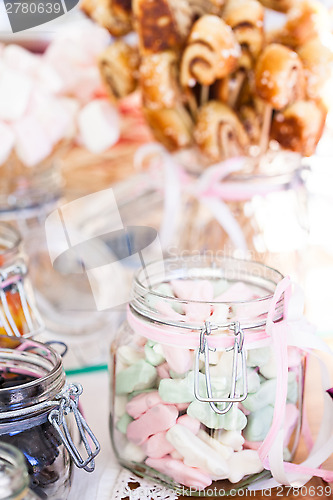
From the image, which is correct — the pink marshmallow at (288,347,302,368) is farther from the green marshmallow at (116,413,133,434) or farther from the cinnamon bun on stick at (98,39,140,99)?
the cinnamon bun on stick at (98,39,140,99)

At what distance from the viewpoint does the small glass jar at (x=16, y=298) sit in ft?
1.67

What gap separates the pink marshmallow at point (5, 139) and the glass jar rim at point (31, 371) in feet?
1.03

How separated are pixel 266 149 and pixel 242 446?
36 centimetres

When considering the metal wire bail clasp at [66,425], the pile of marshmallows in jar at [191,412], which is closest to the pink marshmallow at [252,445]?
the pile of marshmallows in jar at [191,412]

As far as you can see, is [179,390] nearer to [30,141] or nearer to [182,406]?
[182,406]

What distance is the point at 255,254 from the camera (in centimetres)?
68

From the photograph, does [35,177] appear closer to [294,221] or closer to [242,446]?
[294,221]

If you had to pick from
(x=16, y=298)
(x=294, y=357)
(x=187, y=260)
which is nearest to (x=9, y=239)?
(x=16, y=298)

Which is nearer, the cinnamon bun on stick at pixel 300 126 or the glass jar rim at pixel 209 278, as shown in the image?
the glass jar rim at pixel 209 278

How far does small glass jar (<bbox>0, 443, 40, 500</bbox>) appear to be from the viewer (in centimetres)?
30

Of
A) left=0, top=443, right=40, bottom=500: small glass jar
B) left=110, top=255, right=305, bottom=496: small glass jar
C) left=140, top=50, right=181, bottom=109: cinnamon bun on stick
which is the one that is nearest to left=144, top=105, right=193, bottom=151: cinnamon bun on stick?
left=140, top=50, right=181, bottom=109: cinnamon bun on stick

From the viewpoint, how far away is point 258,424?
0.41 meters

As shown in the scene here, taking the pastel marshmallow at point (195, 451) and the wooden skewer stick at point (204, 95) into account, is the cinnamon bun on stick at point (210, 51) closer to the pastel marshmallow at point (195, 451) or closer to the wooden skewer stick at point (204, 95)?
the wooden skewer stick at point (204, 95)

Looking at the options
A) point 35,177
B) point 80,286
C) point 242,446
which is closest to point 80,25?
point 35,177
